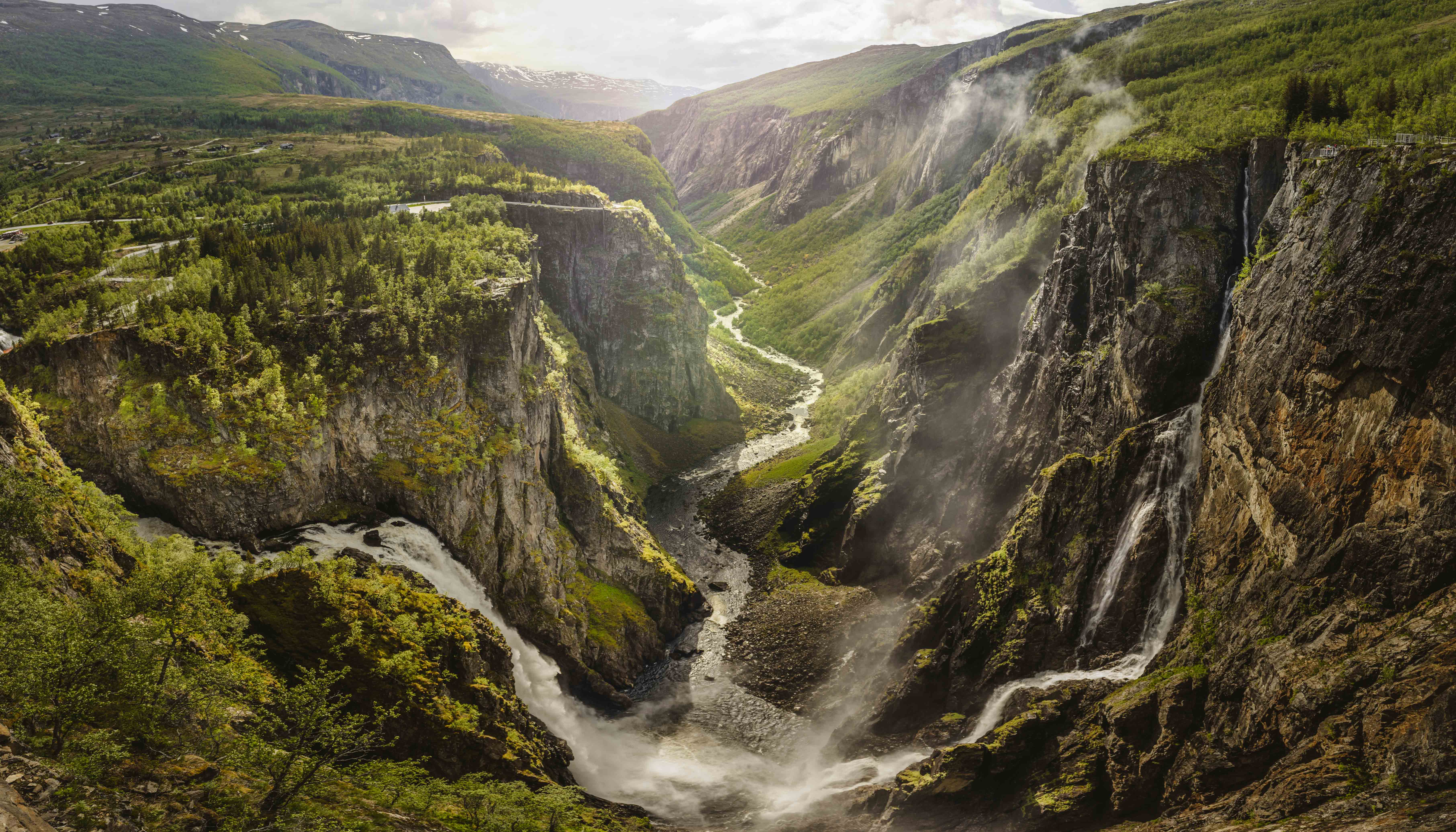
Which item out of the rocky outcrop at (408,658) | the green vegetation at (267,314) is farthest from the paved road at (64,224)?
the rocky outcrop at (408,658)

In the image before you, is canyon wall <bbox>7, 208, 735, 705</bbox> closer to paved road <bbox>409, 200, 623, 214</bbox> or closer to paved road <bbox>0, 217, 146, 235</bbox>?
paved road <bbox>409, 200, 623, 214</bbox>

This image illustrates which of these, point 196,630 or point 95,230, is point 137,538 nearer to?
point 196,630

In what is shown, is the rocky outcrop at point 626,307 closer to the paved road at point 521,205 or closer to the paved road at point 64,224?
the paved road at point 521,205

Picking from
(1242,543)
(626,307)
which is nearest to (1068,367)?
(1242,543)

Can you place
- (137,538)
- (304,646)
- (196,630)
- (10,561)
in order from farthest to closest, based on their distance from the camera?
1. (304,646)
2. (137,538)
3. (196,630)
4. (10,561)

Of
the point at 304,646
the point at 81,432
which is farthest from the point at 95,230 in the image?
the point at 304,646

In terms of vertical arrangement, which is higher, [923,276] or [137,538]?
[923,276]
